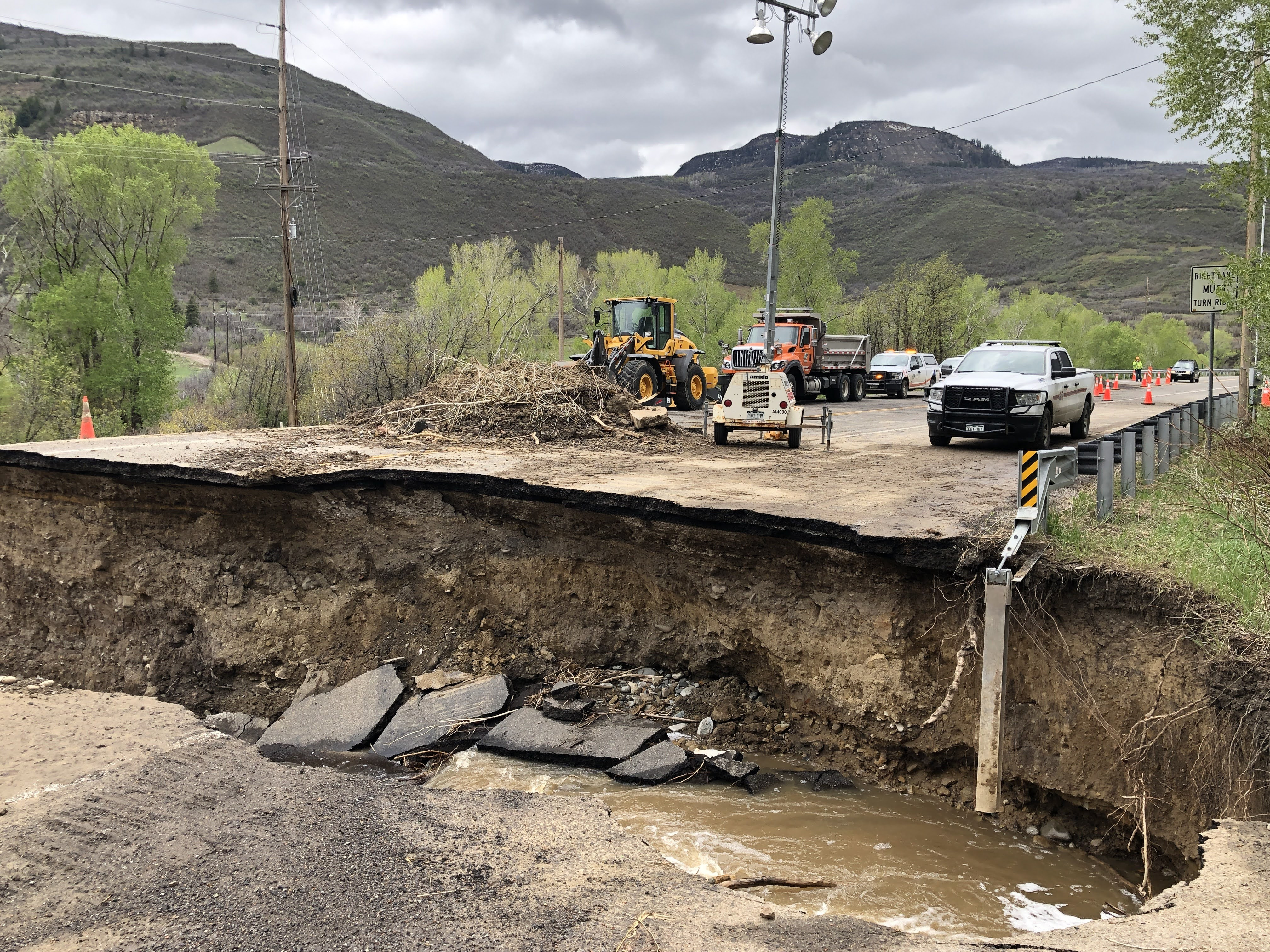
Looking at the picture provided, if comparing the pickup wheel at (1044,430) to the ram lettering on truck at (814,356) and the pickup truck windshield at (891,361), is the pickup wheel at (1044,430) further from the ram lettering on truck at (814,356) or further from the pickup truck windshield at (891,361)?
the pickup truck windshield at (891,361)

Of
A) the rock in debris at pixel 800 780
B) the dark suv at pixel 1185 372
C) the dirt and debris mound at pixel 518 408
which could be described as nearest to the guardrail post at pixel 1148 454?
the rock in debris at pixel 800 780

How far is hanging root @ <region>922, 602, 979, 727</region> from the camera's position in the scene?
579cm

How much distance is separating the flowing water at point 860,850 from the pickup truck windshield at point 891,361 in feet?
107

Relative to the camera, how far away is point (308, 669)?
370 inches

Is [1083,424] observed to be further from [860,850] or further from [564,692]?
[860,850]

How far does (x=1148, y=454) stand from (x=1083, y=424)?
7.61m

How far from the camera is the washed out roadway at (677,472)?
25.1 ft

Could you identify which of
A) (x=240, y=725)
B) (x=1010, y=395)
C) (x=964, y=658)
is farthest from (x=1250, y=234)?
(x=240, y=725)

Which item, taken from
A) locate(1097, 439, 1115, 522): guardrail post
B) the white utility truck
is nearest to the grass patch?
locate(1097, 439, 1115, 522): guardrail post

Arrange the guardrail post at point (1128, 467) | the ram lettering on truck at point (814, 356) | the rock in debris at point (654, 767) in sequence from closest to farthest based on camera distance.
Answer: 1. the rock in debris at point (654, 767)
2. the guardrail post at point (1128, 467)
3. the ram lettering on truck at point (814, 356)

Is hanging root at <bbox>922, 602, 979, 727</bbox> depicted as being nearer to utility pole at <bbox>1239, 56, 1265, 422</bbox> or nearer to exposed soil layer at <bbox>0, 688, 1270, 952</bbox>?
exposed soil layer at <bbox>0, 688, 1270, 952</bbox>

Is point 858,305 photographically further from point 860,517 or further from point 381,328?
point 860,517

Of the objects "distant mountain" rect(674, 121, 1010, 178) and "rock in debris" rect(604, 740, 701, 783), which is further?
"distant mountain" rect(674, 121, 1010, 178)

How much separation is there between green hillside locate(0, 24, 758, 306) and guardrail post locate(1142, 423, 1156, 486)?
64.7 meters
